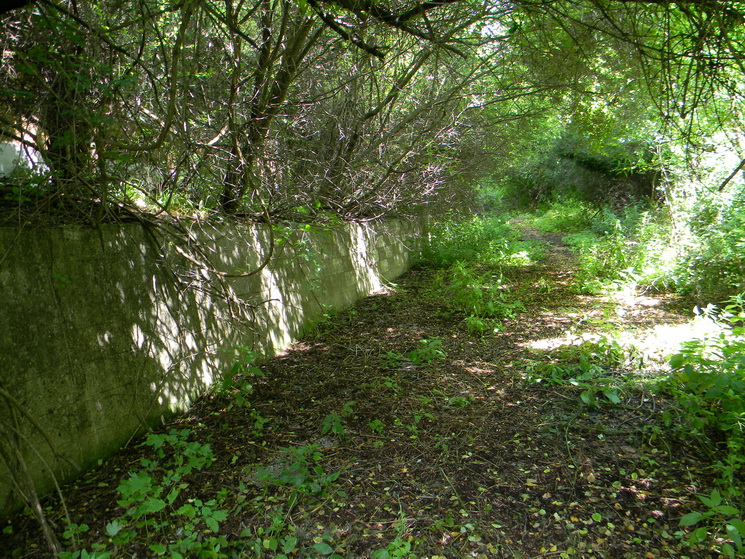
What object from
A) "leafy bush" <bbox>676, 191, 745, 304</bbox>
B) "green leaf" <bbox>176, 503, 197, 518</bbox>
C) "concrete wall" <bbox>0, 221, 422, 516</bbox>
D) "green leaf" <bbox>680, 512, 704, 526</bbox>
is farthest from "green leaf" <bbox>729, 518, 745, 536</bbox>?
"leafy bush" <bbox>676, 191, 745, 304</bbox>

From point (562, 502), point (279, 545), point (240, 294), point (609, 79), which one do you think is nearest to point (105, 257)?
point (240, 294)

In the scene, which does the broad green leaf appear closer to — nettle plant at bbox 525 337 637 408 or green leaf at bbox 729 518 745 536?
green leaf at bbox 729 518 745 536

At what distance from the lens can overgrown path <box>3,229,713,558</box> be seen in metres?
2.21

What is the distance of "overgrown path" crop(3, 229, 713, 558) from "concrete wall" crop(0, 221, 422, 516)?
261mm

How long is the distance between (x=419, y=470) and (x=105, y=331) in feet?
7.17

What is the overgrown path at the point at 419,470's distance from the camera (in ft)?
7.23

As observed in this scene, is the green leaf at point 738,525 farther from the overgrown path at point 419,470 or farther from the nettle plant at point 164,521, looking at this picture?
the nettle plant at point 164,521

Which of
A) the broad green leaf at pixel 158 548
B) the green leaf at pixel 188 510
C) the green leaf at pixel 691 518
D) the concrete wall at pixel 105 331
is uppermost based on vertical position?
the concrete wall at pixel 105 331

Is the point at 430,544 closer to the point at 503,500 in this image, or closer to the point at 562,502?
the point at 503,500

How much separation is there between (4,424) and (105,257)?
118 centimetres

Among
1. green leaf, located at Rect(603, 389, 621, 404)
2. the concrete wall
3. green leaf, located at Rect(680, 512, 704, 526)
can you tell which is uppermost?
the concrete wall

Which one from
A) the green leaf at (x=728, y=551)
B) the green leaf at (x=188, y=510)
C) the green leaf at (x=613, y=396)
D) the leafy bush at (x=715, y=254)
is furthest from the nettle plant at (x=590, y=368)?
the green leaf at (x=188, y=510)

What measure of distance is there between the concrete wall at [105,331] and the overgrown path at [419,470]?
0.86ft

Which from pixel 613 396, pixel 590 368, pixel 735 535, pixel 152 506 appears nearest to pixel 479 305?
pixel 590 368
